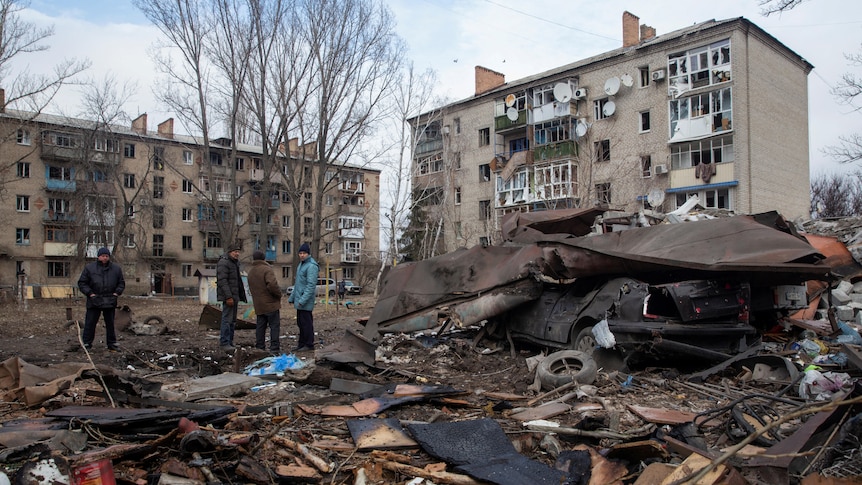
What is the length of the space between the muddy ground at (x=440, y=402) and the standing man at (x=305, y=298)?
2.08 ft

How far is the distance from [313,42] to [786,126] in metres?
25.1

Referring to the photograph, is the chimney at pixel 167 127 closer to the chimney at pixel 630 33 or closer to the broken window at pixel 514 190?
the broken window at pixel 514 190

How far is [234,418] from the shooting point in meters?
4.73

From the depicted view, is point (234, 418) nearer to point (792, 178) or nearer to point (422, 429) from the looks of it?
point (422, 429)

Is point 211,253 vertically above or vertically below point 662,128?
below

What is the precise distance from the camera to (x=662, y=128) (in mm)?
31141

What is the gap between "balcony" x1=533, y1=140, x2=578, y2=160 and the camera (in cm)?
3341

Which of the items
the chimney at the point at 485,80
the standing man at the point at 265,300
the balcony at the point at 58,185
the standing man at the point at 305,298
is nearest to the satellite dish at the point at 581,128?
the chimney at the point at 485,80

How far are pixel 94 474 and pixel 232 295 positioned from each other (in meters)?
6.34

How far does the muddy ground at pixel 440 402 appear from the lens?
4.12 m

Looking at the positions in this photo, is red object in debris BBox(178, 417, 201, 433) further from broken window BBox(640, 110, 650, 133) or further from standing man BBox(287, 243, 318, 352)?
broken window BBox(640, 110, 650, 133)

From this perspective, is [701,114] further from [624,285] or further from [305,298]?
[305,298]

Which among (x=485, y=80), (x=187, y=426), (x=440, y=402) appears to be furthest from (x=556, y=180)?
(x=187, y=426)

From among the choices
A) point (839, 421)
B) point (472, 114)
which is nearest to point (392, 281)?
point (839, 421)
